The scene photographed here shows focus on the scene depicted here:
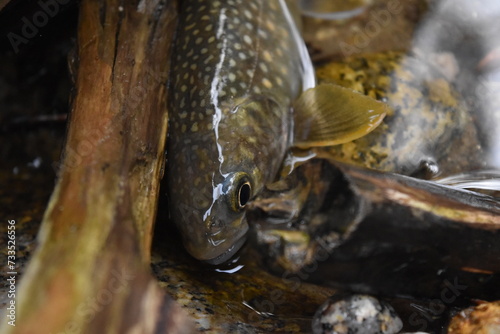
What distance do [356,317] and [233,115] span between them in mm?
1325

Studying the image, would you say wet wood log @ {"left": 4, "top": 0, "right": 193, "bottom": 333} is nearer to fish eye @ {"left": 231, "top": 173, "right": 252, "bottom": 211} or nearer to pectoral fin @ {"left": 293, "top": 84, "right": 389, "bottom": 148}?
fish eye @ {"left": 231, "top": 173, "right": 252, "bottom": 211}

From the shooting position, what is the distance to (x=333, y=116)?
305 centimetres

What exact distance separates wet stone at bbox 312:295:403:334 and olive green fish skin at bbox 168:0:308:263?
26.1 inches

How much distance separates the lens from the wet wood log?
1.90 meters

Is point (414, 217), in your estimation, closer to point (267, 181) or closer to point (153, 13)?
point (267, 181)

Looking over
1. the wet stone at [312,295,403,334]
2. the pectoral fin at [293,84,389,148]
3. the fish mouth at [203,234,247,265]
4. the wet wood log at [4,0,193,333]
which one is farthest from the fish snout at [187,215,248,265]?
the pectoral fin at [293,84,389,148]

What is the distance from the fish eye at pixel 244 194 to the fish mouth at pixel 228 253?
0.21 m

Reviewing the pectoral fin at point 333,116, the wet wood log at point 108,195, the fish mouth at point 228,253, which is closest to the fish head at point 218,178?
the fish mouth at point 228,253

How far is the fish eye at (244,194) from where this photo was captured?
8.66 ft

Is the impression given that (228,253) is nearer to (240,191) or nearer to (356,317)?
(240,191)

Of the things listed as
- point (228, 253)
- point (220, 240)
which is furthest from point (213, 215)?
point (228, 253)

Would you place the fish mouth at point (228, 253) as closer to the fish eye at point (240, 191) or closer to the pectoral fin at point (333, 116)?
the fish eye at point (240, 191)

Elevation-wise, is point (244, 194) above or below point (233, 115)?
below

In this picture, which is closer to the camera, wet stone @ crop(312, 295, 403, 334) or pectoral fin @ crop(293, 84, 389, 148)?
wet stone @ crop(312, 295, 403, 334)
